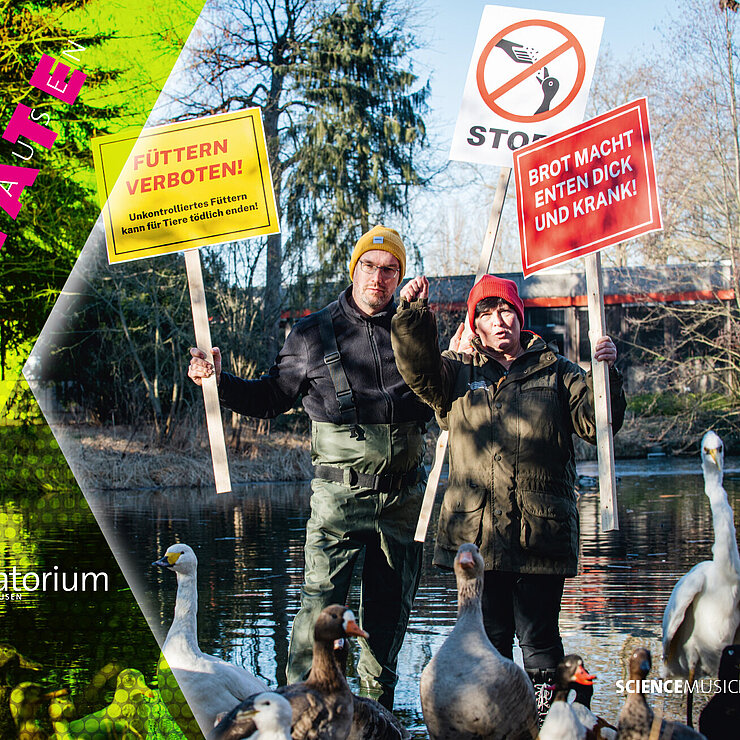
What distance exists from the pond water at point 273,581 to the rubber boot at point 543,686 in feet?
2.81

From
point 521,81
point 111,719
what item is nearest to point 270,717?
point 111,719

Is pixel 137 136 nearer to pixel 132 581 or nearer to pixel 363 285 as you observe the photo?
pixel 363 285

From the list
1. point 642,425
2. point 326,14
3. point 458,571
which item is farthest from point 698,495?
point 326,14

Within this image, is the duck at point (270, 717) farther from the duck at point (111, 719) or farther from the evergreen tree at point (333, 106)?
the evergreen tree at point (333, 106)

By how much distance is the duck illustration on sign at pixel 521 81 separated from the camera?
4742mm

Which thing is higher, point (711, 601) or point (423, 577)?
point (711, 601)

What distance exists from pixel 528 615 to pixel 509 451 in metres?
0.67

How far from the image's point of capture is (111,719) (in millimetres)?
3547

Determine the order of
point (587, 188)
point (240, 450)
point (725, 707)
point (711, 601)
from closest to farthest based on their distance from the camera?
point (725, 707) → point (711, 601) → point (587, 188) → point (240, 450)

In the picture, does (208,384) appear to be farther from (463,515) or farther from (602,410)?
(602,410)

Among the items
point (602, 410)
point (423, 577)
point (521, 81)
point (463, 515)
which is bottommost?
point (423, 577)

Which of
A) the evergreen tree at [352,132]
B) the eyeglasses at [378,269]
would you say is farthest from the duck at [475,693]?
the evergreen tree at [352,132]

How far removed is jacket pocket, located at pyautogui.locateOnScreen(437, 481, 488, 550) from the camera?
3764mm

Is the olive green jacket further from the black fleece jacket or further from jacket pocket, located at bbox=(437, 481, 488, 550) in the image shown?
the black fleece jacket
